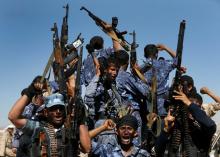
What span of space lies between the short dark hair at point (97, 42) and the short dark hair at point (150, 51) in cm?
104

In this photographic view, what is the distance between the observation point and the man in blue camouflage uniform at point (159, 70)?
773 cm

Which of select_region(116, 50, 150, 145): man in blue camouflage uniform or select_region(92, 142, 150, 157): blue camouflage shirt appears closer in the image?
select_region(92, 142, 150, 157): blue camouflage shirt

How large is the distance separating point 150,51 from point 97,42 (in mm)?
1218

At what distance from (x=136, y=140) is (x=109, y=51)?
8.12 feet

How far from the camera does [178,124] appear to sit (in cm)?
518

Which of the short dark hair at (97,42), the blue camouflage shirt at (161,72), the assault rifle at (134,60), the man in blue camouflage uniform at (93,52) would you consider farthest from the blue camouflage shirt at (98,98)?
the short dark hair at (97,42)

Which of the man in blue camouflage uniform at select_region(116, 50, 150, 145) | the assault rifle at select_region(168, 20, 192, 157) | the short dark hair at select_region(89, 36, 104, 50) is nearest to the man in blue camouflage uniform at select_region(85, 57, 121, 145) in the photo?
the man in blue camouflage uniform at select_region(116, 50, 150, 145)

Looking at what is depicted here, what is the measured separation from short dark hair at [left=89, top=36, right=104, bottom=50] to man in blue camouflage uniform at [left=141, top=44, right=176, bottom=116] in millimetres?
1050

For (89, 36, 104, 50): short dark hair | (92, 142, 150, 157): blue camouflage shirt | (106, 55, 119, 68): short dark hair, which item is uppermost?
(89, 36, 104, 50): short dark hair

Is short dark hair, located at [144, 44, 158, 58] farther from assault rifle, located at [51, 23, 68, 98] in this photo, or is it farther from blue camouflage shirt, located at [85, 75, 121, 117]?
assault rifle, located at [51, 23, 68, 98]

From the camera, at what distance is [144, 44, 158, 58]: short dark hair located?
8.13m

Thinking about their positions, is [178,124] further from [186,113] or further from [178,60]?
[178,60]

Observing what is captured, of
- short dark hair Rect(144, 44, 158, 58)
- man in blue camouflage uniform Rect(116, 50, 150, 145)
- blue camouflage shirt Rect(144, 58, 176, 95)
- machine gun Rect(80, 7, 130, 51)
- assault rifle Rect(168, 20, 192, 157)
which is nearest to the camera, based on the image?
assault rifle Rect(168, 20, 192, 157)

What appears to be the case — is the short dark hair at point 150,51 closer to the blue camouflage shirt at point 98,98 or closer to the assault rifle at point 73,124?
the blue camouflage shirt at point 98,98
